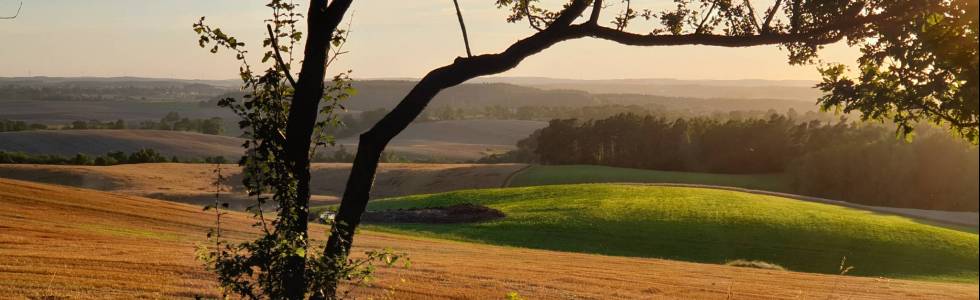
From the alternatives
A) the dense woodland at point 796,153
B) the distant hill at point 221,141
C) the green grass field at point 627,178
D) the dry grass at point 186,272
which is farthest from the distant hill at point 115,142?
the dry grass at point 186,272

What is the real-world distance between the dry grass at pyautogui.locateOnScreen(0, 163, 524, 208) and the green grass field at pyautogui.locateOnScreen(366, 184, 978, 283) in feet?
77.2

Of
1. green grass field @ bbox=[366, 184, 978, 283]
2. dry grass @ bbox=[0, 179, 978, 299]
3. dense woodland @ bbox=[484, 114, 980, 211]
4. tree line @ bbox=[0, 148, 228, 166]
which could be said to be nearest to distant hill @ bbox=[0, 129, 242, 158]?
tree line @ bbox=[0, 148, 228, 166]

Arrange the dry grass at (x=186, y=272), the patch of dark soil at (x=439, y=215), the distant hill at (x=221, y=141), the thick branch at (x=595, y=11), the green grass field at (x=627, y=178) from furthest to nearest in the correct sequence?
the distant hill at (x=221, y=141) → the green grass field at (x=627, y=178) → the patch of dark soil at (x=439, y=215) → the dry grass at (x=186, y=272) → the thick branch at (x=595, y=11)

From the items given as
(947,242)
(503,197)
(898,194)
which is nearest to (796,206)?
(947,242)

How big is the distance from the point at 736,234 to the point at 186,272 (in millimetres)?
28892

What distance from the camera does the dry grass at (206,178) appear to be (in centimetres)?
5847

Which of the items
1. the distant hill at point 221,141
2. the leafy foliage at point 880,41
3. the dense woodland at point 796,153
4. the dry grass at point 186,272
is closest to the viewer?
the leafy foliage at point 880,41

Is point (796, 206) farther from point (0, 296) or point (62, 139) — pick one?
point (62, 139)

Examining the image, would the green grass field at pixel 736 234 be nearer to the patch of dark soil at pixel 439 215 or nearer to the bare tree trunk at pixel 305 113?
the patch of dark soil at pixel 439 215

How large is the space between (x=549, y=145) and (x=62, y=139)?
175 ft

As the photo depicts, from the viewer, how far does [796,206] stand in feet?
148

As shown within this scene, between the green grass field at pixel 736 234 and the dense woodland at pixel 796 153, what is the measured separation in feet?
65.0

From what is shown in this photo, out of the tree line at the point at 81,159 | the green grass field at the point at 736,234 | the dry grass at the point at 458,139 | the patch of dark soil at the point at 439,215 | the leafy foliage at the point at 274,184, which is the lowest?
the dry grass at the point at 458,139

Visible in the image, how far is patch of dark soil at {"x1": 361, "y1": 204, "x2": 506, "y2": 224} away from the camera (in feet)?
140
